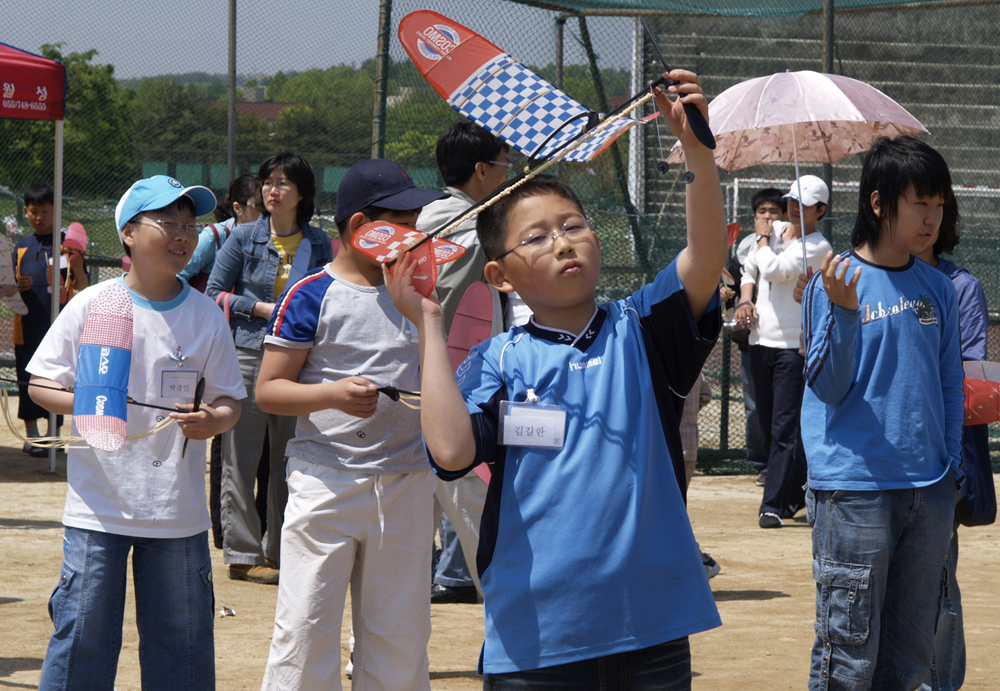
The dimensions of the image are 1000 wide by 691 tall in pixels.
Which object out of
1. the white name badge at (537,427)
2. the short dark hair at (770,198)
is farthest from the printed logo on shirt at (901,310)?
the short dark hair at (770,198)

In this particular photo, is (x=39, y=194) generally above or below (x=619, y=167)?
below

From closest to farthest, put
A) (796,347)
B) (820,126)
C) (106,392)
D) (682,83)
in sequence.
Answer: (682,83)
(106,392)
(820,126)
(796,347)

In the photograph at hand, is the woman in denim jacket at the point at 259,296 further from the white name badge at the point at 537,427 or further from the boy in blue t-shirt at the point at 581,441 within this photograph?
the white name badge at the point at 537,427

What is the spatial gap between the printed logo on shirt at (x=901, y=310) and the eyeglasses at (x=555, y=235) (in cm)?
138

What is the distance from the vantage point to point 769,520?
7.31m

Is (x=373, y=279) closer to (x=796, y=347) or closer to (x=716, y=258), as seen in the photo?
(x=716, y=258)

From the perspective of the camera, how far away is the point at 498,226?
2.32 metres

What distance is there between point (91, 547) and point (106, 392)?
41 centimetres

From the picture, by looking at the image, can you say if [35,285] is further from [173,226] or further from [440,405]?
[440,405]

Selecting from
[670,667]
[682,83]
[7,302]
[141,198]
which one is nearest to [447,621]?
[141,198]

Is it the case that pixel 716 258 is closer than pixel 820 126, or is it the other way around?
pixel 716 258

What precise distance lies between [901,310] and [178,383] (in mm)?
2040

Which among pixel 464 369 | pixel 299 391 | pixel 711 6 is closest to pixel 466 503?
pixel 299 391

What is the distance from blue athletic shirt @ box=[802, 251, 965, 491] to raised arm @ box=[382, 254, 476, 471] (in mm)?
1449
